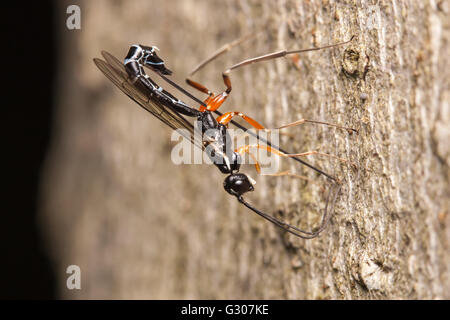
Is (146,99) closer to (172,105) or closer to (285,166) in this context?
(172,105)

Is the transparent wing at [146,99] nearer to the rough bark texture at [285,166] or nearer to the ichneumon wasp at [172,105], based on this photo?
the ichneumon wasp at [172,105]

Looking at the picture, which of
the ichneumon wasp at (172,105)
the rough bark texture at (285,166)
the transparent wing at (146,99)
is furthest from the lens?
the transparent wing at (146,99)

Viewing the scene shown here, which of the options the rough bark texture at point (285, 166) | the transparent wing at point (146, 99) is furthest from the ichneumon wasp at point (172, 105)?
the rough bark texture at point (285, 166)

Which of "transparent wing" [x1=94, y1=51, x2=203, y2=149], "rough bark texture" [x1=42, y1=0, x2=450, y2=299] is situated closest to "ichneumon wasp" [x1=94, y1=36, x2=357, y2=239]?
"transparent wing" [x1=94, y1=51, x2=203, y2=149]

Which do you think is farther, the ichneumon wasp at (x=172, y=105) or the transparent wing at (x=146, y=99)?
the transparent wing at (x=146, y=99)

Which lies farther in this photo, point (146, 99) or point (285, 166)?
point (285, 166)

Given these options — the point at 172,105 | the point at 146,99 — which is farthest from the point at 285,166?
the point at 146,99

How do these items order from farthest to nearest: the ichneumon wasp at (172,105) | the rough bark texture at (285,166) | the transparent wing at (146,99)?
the transparent wing at (146,99), the ichneumon wasp at (172,105), the rough bark texture at (285,166)
